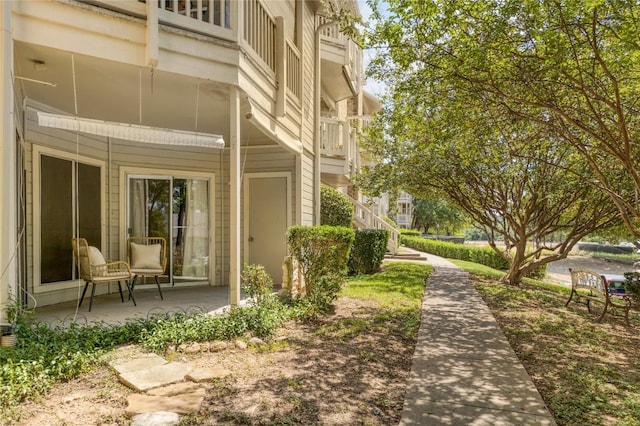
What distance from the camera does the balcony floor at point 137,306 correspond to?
5.46m

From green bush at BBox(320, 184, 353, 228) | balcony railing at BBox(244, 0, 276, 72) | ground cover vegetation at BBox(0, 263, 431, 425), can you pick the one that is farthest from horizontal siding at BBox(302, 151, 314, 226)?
ground cover vegetation at BBox(0, 263, 431, 425)

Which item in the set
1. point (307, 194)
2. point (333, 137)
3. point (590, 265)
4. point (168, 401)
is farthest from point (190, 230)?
point (590, 265)

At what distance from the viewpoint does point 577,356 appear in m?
4.89

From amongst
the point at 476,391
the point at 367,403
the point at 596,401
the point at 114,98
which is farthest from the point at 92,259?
the point at 596,401

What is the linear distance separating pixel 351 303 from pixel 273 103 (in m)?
3.82

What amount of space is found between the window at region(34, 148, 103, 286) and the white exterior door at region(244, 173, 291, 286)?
291 centimetres

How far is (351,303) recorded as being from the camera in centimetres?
751

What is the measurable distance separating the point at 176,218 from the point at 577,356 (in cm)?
704

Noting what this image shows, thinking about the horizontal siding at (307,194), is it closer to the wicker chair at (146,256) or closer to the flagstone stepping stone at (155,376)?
the wicker chair at (146,256)

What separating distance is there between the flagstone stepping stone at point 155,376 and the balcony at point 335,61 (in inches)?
340

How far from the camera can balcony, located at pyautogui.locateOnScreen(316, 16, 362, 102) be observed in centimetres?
1098

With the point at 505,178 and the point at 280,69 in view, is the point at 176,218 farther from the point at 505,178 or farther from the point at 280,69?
the point at 505,178

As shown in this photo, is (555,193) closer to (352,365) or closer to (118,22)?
(352,365)

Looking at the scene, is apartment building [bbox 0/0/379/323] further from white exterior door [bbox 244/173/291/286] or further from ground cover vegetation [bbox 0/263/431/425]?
ground cover vegetation [bbox 0/263/431/425]
